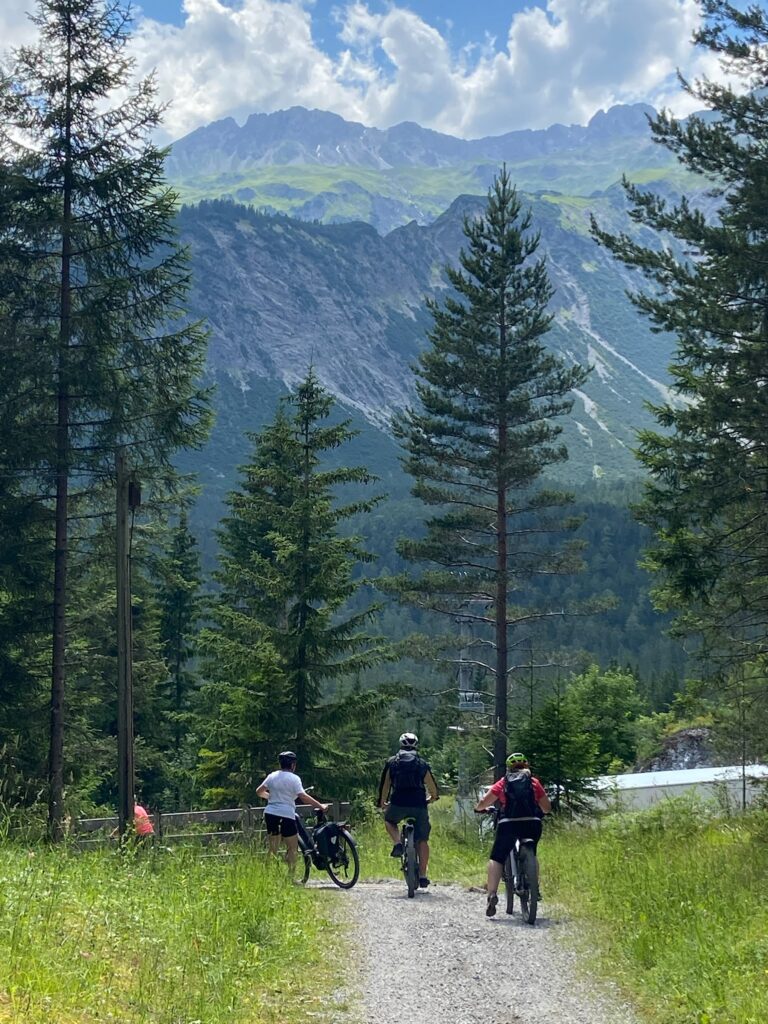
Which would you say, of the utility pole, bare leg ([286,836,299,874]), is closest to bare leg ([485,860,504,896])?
bare leg ([286,836,299,874])

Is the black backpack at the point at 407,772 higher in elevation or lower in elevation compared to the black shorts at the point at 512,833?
higher

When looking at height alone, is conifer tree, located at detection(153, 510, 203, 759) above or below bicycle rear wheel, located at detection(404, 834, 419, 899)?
above

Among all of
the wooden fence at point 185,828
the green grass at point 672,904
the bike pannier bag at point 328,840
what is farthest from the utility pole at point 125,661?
the green grass at point 672,904

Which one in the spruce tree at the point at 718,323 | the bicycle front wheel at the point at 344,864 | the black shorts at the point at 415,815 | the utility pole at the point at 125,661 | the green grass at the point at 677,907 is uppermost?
the spruce tree at the point at 718,323

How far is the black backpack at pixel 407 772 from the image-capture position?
523 inches

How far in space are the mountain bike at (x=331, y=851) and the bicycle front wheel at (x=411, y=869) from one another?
770 millimetres

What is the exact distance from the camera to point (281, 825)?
44.1ft

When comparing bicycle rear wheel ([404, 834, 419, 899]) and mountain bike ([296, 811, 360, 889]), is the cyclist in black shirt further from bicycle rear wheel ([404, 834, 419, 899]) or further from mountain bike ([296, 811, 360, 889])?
mountain bike ([296, 811, 360, 889])

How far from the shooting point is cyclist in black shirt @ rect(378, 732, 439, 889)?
43.0 ft

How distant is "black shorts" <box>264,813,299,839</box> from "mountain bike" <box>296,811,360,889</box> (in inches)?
3.8

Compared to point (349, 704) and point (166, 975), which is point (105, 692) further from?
point (166, 975)

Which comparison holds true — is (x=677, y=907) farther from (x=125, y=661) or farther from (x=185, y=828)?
(x=185, y=828)

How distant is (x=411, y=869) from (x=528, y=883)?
240cm

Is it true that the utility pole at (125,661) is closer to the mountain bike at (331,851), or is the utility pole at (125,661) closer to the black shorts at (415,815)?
the mountain bike at (331,851)
